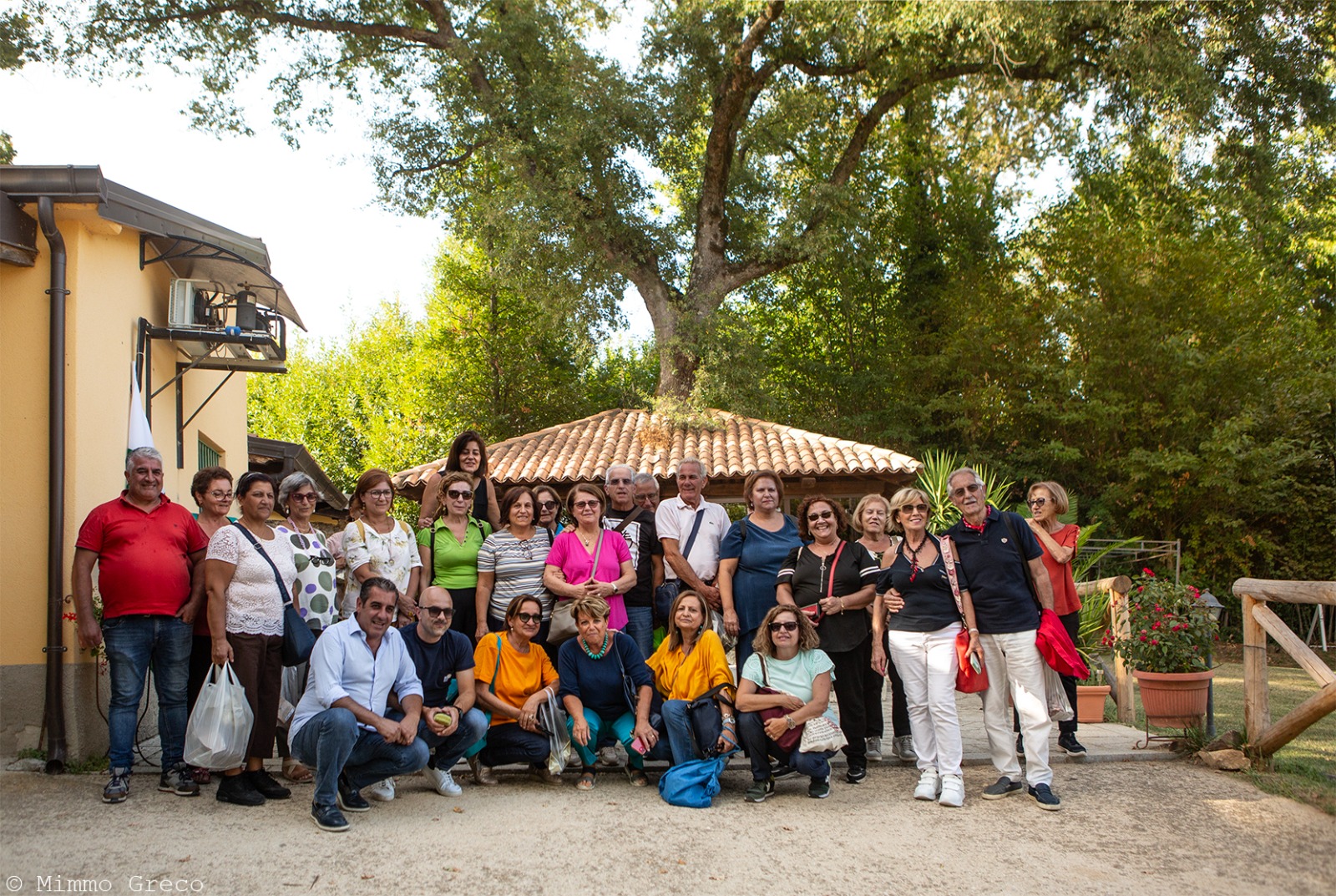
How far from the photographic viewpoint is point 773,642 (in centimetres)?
564

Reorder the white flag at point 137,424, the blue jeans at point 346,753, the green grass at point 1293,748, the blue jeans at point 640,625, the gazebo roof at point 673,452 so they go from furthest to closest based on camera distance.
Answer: the gazebo roof at point 673,452, the white flag at point 137,424, the blue jeans at point 640,625, the green grass at point 1293,748, the blue jeans at point 346,753

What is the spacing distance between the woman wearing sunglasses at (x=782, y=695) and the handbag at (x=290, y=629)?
2381 mm

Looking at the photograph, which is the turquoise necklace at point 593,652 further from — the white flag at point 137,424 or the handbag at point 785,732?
the white flag at point 137,424

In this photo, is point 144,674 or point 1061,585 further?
point 1061,585

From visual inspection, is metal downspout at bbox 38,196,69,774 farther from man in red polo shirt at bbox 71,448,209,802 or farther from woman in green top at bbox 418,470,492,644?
woman in green top at bbox 418,470,492,644

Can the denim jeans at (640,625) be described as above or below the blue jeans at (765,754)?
above

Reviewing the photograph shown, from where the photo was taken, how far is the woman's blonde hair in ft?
18.4

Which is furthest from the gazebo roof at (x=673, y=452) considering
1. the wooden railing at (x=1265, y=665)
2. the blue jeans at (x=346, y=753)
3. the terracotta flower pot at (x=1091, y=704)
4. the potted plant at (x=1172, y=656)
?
the blue jeans at (x=346, y=753)

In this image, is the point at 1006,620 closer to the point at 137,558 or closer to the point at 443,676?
the point at 443,676

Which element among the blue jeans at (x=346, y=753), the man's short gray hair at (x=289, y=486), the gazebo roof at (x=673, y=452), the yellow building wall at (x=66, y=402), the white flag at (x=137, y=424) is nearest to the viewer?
the blue jeans at (x=346, y=753)

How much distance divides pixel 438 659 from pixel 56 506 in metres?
2.65

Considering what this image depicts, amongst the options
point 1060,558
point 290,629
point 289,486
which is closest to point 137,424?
point 289,486

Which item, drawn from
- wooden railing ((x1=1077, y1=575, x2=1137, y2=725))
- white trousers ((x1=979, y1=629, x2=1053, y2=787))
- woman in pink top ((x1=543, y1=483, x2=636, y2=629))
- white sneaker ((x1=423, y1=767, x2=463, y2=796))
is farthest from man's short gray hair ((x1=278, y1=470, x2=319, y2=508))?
wooden railing ((x1=1077, y1=575, x2=1137, y2=725))

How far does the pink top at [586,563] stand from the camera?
604 centimetres
